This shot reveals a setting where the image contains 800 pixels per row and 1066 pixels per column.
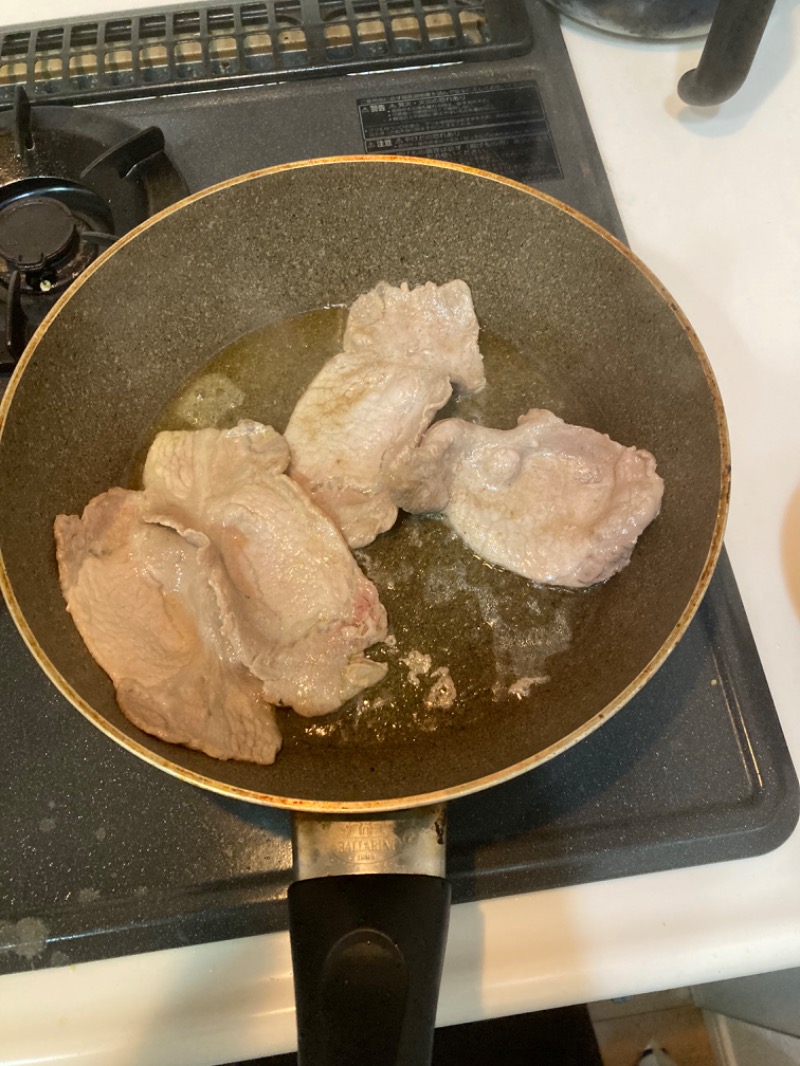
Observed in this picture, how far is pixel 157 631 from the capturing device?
36.8 inches

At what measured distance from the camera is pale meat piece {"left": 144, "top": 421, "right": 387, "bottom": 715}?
36.1 inches

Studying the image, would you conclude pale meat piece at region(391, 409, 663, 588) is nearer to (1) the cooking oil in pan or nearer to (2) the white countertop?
(1) the cooking oil in pan

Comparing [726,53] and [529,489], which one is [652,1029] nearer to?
[529,489]

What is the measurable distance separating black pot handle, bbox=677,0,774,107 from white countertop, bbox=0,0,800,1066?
0.18 ft

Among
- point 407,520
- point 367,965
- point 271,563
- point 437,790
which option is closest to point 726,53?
point 407,520

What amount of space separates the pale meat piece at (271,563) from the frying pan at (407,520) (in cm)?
5

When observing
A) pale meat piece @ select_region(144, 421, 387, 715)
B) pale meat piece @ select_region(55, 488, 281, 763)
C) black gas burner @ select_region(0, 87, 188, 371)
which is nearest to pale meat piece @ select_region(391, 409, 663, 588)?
pale meat piece @ select_region(144, 421, 387, 715)

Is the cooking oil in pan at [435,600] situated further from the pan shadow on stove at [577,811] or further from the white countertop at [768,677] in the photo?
the white countertop at [768,677]

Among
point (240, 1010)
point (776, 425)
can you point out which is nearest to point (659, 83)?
point (776, 425)

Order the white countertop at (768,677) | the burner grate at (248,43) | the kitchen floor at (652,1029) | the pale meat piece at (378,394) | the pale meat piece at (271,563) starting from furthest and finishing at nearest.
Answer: the kitchen floor at (652,1029)
the burner grate at (248,43)
the pale meat piece at (378,394)
the pale meat piece at (271,563)
the white countertop at (768,677)

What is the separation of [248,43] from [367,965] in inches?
54.9

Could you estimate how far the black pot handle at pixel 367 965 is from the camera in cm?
61

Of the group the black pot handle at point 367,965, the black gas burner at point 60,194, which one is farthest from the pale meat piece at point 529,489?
the black gas burner at point 60,194

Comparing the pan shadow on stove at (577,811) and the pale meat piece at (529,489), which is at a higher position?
the pale meat piece at (529,489)
